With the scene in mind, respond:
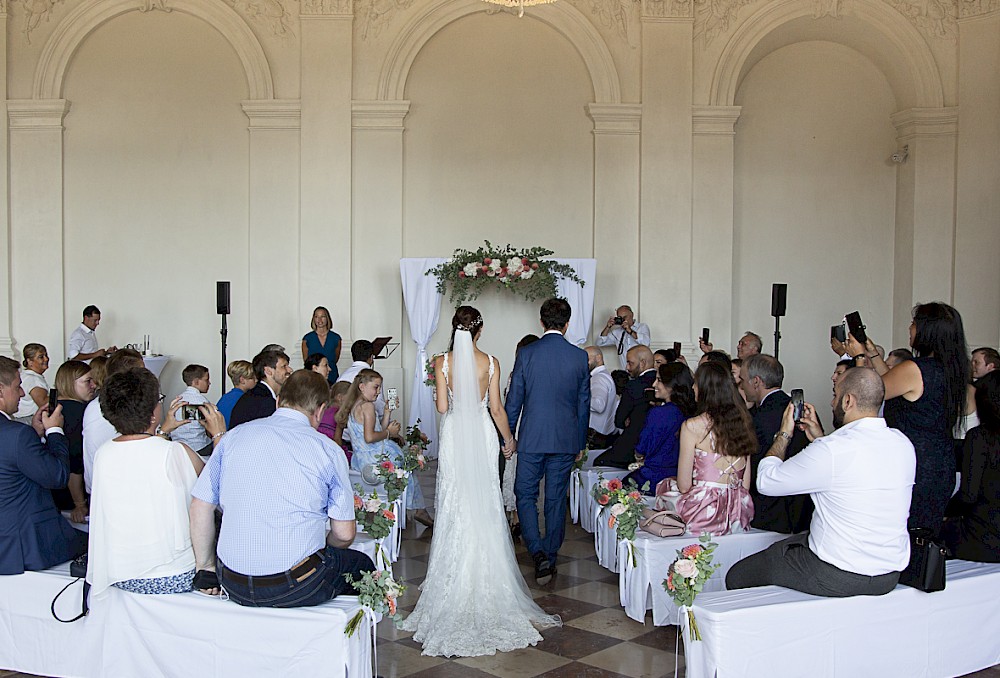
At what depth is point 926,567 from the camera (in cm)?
418

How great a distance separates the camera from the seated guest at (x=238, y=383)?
6559 millimetres

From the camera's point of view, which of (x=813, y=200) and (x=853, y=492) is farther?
(x=813, y=200)

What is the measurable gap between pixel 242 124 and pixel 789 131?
689cm

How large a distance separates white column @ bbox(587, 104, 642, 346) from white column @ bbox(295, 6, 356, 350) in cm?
298

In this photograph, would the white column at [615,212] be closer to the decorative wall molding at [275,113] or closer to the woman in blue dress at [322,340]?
the woman in blue dress at [322,340]

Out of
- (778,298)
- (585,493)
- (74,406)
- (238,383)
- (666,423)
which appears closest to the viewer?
(74,406)

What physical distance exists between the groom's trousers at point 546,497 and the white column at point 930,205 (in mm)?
7365

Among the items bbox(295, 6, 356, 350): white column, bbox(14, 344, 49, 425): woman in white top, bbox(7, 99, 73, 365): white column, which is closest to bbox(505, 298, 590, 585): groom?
bbox(14, 344, 49, 425): woman in white top

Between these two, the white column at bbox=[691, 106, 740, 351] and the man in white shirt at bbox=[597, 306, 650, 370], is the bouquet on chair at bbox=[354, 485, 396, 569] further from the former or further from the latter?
the white column at bbox=[691, 106, 740, 351]

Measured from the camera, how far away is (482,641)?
15.4 feet

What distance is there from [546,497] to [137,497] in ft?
8.84

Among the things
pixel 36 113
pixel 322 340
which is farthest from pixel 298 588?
pixel 36 113

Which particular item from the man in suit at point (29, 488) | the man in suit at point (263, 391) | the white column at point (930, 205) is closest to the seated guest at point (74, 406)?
the man in suit at point (263, 391)

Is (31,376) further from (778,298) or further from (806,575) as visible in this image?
(778,298)
